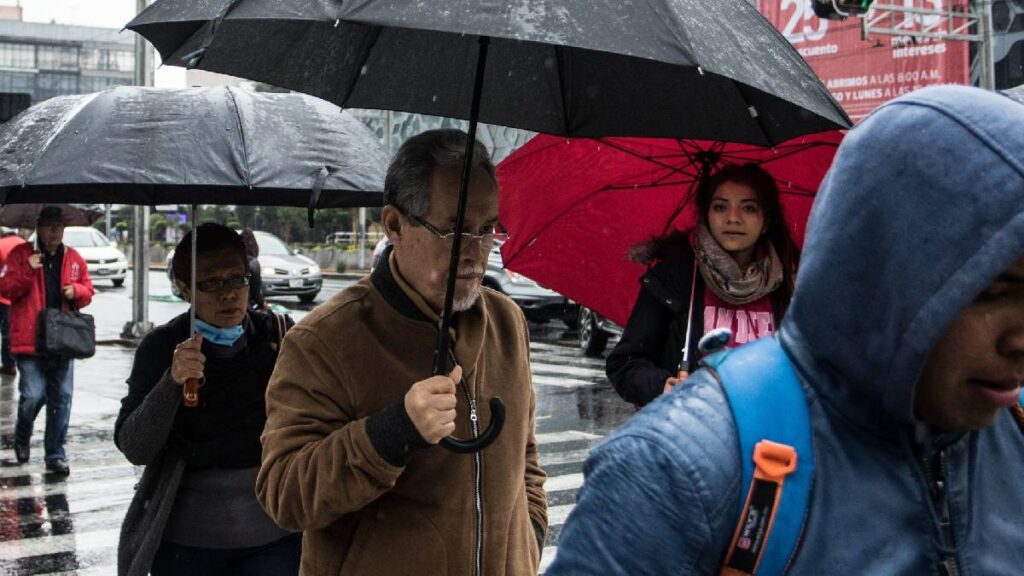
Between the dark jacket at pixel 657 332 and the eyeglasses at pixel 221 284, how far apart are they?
123 centimetres

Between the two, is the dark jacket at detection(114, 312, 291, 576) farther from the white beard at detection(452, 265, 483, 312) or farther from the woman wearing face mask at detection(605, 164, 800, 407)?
the white beard at detection(452, 265, 483, 312)

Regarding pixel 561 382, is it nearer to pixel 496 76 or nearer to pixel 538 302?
pixel 538 302

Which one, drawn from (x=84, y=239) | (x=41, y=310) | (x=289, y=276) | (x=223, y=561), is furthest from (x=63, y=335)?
(x=84, y=239)

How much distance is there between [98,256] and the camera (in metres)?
35.6

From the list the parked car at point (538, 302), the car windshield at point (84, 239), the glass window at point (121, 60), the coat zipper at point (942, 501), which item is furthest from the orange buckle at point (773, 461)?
the glass window at point (121, 60)

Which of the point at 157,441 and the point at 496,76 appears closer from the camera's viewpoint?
the point at 496,76

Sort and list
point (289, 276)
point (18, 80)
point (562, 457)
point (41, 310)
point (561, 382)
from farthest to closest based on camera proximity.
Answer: point (18, 80), point (289, 276), point (561, 382), point (562, 457), point (41, 310)

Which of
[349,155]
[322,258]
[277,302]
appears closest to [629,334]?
[349,155]

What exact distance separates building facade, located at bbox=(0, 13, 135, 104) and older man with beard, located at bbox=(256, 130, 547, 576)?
13400cm

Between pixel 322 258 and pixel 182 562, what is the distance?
43.4 m

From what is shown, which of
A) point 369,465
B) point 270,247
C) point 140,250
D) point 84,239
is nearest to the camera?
point 369,465

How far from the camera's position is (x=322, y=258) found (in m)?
46.7

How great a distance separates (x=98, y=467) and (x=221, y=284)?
20.2 ft

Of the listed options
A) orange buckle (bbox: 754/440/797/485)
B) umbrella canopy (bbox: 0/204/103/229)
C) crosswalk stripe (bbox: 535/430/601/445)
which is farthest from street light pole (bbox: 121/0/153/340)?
orange buckle (bbox: 754/440/797/485)
